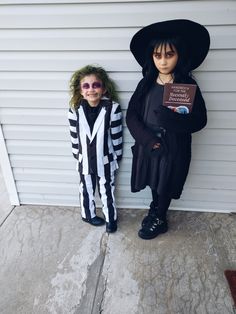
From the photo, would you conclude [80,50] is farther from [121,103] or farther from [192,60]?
[192,60]

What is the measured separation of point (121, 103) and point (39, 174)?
97 centimetres

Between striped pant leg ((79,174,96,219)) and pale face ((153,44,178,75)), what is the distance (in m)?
0.96

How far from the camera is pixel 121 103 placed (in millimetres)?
2035

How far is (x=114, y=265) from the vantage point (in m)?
1.94

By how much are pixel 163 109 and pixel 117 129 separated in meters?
0.48

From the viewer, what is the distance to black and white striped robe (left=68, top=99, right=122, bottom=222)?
6.35 feet

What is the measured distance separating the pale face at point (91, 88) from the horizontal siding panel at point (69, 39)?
0.76 ft

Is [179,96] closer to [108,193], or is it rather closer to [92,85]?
[92,85]

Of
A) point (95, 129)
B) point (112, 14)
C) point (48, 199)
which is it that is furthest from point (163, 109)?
point (48, 199)

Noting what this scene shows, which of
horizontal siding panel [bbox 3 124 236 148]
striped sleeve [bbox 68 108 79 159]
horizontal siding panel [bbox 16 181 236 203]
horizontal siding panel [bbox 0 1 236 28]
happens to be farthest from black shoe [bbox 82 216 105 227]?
horizontal siding panel [bbox 0 1 236 28]

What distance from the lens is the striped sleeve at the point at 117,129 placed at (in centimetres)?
194

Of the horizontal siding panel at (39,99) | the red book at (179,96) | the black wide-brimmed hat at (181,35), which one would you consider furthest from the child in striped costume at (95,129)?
the red book at (179,96)

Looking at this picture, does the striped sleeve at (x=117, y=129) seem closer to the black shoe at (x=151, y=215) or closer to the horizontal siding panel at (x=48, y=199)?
the black shoe at (x=151, y=215)

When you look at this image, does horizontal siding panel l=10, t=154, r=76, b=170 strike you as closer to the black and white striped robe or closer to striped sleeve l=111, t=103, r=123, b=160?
the black and white striped robe
